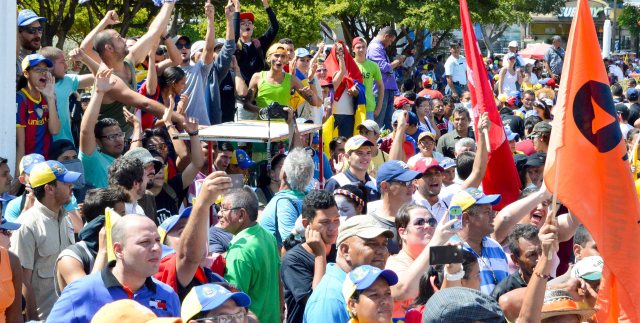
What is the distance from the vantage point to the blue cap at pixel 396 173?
7891 millimetres

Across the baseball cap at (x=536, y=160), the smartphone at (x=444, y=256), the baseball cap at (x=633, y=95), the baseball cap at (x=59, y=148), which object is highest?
the baseball cap at (x=59, y=148)

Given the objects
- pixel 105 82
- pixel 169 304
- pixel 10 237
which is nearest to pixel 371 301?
pixel 169 304

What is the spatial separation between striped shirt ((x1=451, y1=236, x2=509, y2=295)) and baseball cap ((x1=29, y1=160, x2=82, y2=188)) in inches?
101

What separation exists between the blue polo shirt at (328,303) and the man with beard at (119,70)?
357cm

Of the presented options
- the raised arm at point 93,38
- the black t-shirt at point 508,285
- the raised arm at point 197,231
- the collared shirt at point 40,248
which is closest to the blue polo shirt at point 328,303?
the raised arm at point 197,231

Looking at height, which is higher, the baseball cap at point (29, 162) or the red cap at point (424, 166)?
the baseball cap at point (29, 162)

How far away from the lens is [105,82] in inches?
328

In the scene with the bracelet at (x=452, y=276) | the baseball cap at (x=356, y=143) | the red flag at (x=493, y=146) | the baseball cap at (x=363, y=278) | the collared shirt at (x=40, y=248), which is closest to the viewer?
the baseball cap at (x=363, y=278)

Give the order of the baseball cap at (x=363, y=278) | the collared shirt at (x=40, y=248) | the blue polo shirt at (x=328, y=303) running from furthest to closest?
the collared shirt at (x=40, y=248), the blue polo shirt at (x=328, y=303), the baseball cap at (x=363, y=278)

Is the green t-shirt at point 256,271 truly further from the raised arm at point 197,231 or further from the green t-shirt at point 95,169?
the green t-shirt at point 95,169

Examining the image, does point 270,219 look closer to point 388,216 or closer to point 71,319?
point 388,216

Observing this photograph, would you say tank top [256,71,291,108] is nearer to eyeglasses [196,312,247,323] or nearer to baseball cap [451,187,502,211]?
baseball cap [451,187,502,211]

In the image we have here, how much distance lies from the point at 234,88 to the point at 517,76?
32.4ft

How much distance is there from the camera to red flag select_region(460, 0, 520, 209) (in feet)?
30.5
